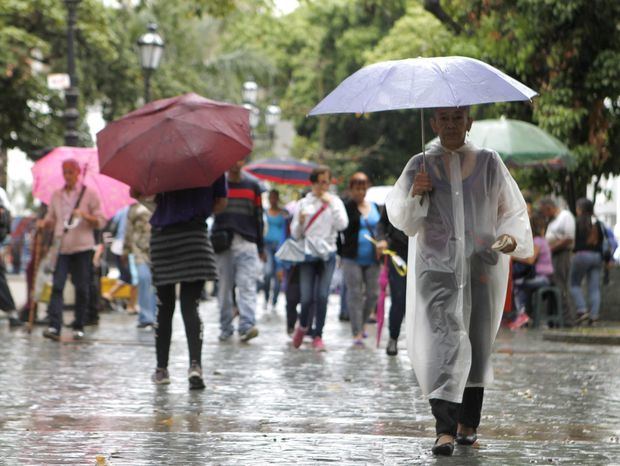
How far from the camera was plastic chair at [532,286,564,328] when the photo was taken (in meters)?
20.3

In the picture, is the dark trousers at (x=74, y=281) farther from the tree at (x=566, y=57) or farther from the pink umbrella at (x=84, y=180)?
the tree at (x=566, y=57)

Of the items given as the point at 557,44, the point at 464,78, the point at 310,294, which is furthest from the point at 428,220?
the point at 557,44

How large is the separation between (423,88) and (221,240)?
8038 millimetres

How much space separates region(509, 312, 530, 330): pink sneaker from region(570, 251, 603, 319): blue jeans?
122 centimetres

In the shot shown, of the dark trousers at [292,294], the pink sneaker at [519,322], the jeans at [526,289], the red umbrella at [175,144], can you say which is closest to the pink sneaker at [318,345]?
the dark trousers at [292,294]

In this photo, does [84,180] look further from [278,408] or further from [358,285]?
[278,408]

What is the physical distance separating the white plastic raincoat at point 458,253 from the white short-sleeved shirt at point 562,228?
42.7ft

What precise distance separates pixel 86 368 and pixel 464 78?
5.42 m

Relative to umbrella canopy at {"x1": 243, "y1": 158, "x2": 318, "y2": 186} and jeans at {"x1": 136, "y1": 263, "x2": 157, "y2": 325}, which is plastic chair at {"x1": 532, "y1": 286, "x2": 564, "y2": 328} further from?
umbrella canopy at {"x1": 243, "y1": 158, "x2": 318, "y2": 186}

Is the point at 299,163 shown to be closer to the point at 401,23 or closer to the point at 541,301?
the point at 541,301

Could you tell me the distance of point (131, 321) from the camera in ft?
64.3

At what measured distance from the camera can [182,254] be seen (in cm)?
1049

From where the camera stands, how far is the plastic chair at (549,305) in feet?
66.6

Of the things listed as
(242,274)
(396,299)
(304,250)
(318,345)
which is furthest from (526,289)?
(396,299)
